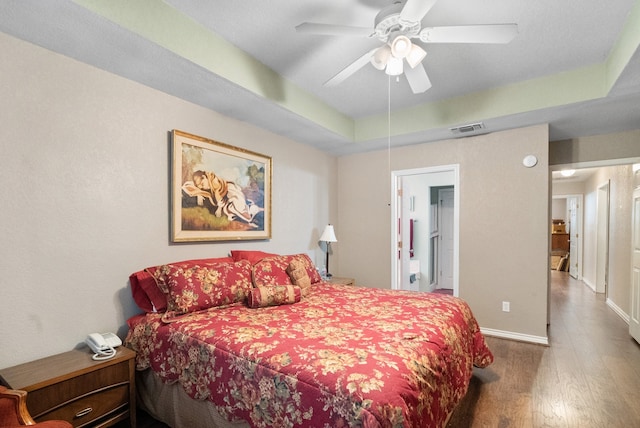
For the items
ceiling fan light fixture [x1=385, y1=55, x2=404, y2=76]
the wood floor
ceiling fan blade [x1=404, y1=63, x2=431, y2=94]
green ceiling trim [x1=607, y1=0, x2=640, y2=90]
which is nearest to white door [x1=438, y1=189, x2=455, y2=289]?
the wood floor

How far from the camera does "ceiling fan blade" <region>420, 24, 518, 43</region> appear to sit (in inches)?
63.4

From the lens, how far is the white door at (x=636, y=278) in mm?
3295

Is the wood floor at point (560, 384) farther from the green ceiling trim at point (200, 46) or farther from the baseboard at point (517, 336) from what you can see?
the green ceiling trim at point (200, 46)

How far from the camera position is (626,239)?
4332 mm

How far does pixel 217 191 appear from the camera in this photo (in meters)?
2.82

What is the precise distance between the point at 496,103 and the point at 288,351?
3.02 meters

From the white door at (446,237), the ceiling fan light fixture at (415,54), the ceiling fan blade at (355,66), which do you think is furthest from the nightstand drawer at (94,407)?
the white door at (446,237)

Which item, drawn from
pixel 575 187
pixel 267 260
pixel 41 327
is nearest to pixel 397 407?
pixel 267 260

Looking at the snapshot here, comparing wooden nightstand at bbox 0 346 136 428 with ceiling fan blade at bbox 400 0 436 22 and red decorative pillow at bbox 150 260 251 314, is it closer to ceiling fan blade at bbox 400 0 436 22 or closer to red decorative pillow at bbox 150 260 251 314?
red decorative pillow at bbox 150 260 251 314

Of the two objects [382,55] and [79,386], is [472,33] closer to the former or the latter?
[382,55]

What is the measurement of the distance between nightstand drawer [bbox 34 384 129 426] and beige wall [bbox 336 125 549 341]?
3.19m

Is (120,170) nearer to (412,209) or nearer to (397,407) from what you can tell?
(397,407)

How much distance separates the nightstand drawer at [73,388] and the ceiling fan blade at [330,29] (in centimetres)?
218

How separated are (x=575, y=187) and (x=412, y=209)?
4941mm
